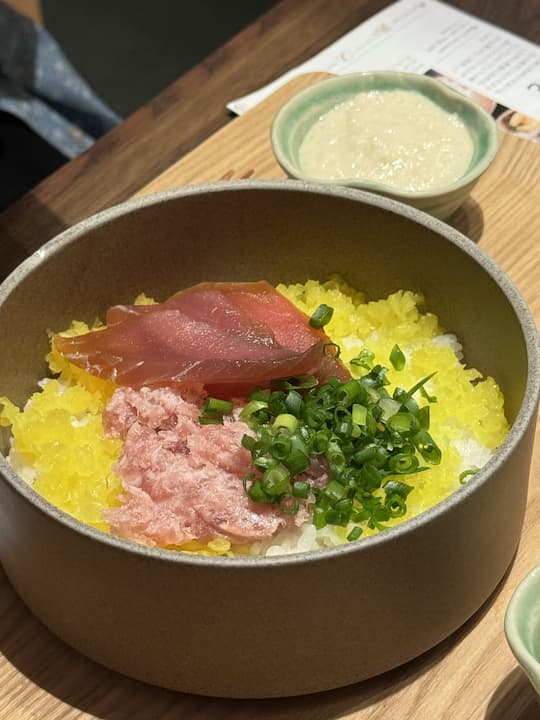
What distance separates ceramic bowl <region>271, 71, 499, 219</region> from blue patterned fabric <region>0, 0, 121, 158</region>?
1.26 m

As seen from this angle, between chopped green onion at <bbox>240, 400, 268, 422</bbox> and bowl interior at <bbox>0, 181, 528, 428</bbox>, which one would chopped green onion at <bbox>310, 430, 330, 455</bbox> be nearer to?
chopped green onion at <bbox>240, 400, 268, 422</bbox>

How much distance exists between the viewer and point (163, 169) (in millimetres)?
2359

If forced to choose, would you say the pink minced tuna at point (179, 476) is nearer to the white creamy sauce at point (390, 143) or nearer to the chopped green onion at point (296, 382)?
the chopped green onion at point (296, 382)

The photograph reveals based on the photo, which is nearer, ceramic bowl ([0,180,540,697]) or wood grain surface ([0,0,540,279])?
ceramic bowl ([0,180,540,697])

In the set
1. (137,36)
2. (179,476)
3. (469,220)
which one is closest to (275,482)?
(179,476)

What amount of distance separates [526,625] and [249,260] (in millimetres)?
924

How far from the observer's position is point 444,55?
2559mm

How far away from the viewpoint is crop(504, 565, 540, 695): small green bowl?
1.13 meters

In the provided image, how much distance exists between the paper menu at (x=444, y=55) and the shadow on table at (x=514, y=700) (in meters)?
1.41

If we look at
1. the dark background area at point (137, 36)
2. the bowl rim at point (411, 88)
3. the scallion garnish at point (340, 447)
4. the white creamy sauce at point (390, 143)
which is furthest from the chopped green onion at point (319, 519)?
the dark background area at point (137, 36)

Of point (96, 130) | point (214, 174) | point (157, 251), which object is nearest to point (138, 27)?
point (96, 130)

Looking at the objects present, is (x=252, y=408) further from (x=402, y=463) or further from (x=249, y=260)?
(x=249, y=260)

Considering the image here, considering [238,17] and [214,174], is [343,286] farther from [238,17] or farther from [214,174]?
[238,17]

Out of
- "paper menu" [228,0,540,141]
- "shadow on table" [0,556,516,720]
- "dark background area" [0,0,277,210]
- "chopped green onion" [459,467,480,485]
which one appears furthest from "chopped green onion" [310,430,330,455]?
"dark background area" [0,0,277,210]
